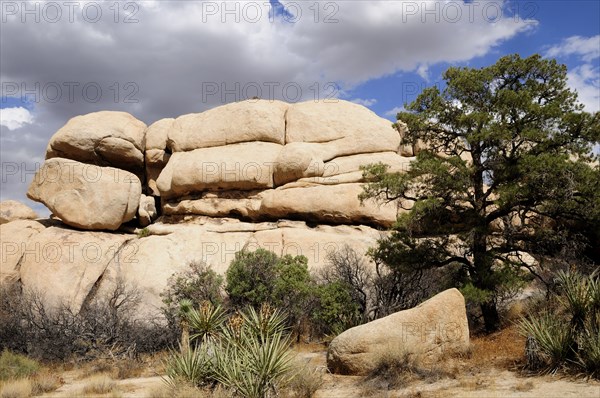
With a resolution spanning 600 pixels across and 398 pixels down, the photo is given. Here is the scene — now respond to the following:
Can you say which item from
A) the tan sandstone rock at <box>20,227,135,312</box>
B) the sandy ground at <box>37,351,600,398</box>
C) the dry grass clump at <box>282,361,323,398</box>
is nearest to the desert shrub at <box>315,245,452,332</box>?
the sandy ground at <box>37,351,600,398</box>

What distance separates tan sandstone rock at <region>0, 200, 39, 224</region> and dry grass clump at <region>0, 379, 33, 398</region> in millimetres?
17389

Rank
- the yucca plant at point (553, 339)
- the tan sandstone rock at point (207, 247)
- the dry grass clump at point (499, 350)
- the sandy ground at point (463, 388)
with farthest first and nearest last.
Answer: the tan sandstone rock at point (207, 247)
the dry grass clump at point (499, 350)
the yucca plant at point (553, 339)
the sandy ground at point (463, 388)

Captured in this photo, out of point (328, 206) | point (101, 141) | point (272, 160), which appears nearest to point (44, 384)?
point (328, 206)

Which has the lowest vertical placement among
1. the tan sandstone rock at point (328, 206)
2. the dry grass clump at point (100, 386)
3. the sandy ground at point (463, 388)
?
the dry grass clump at point (100, 386)

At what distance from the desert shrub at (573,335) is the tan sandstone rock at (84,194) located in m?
20.7

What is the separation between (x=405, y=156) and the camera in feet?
92.6

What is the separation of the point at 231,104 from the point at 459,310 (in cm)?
2037

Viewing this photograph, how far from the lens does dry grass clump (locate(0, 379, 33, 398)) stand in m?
13.2

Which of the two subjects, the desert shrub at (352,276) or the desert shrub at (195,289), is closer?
the desert shrub at (352,276)

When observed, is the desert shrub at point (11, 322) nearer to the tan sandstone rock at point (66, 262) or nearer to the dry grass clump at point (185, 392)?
the tan sandstone rock at point (66, 262)

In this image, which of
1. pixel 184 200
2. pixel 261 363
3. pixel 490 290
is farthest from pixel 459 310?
pixel 184 200

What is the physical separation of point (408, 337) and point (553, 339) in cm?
356

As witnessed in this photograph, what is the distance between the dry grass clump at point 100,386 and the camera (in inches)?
541

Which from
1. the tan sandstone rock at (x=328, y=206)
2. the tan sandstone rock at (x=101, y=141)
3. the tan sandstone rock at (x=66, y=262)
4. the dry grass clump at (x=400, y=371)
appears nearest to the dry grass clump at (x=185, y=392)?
the dry grass clump at (x=400, y=371)
